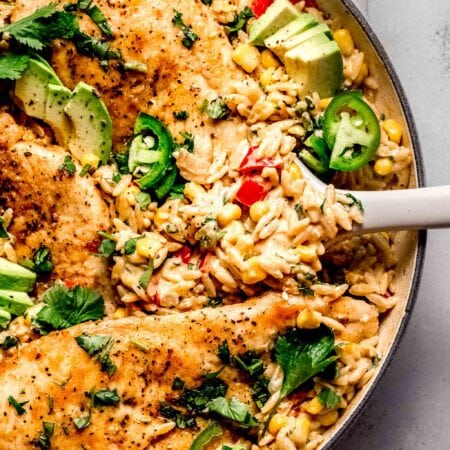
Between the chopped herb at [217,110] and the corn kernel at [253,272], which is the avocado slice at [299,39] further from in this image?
the corn kernel at [253,272]

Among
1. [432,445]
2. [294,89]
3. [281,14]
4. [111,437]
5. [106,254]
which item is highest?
[281,14]

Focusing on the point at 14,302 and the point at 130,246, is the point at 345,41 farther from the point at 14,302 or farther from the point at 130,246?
the point at 14,302

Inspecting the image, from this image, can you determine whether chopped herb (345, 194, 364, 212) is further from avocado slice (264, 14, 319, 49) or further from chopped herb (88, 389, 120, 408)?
chopped herb (88, 389, 120, 408)

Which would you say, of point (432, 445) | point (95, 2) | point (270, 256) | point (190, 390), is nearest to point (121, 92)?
point (95, 2)

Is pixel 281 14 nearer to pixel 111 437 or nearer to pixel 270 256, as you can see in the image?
pixel 270 256

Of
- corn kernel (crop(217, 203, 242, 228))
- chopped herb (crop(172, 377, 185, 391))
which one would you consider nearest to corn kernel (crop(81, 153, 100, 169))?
corn kernel (crop(217, 203, 242, 228))

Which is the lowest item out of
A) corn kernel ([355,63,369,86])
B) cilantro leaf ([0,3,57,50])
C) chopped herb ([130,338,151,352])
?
chopped herb ([130,338,151,352])
